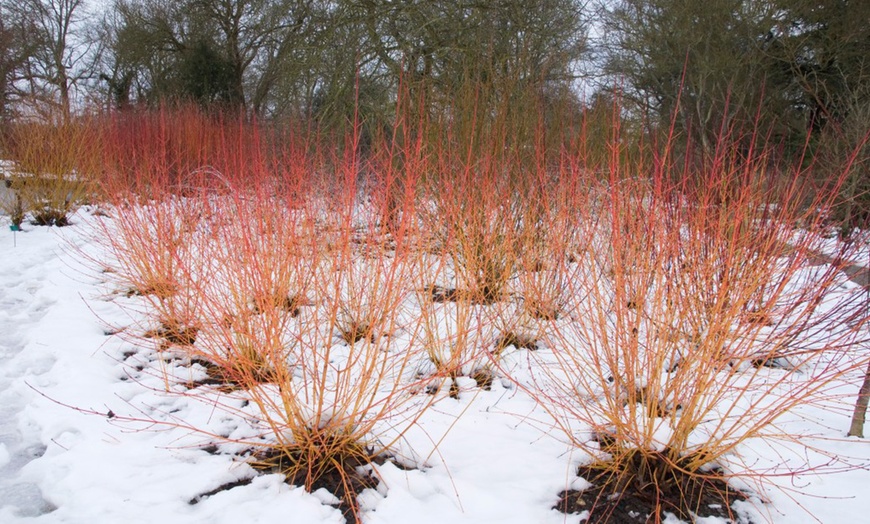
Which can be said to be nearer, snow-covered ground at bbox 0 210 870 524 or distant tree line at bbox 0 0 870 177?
snow-covered ground at bbox 0 210 870 524

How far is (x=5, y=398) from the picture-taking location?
2.45 metres

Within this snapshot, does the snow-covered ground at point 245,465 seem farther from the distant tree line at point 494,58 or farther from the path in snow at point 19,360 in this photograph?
the distant tree line at point 494,58

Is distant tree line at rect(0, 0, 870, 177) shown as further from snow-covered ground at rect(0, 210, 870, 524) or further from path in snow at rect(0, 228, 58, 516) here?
path in snow at rect(0, 228, 58, 516)

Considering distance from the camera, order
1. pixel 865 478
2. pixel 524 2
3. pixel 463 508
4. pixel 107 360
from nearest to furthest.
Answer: pixel 463 508, pixel 865 478, pixel 107 360, pixel 524 2

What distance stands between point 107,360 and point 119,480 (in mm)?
1266

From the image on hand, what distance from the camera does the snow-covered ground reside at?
1.77m

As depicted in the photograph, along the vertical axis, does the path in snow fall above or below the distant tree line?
below

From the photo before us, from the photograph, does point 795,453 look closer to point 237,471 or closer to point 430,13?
point 237,471

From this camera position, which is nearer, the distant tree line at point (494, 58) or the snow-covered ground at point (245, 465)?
the snow-covered ground at point (245, 465)

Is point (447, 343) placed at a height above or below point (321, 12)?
below

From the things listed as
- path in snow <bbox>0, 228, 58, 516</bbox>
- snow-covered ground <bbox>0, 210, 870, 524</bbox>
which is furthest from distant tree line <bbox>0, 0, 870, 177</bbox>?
path in snow <bbox>0, 228, 58, 516</bbox>

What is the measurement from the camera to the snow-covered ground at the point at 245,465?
1.77 m

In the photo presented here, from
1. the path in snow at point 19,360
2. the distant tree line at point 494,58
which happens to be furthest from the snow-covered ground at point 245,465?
the distant tree line at point 494,58

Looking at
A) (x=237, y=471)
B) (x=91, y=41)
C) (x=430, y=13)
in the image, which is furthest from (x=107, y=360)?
(x=91, y=41)
